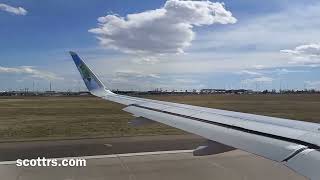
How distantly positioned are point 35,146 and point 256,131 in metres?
11.0

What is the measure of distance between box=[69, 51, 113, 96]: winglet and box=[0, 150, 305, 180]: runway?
4151 millimetres

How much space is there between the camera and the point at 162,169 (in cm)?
1035

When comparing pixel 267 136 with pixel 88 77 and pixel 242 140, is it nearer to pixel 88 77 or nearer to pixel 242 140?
pixel 242 140

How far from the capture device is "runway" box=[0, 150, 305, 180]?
950cm

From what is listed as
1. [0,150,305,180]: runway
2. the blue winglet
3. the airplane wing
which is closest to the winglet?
the blue winglet

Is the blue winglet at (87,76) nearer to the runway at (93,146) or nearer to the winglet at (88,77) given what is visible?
the winglet at (88,77)

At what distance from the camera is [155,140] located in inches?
620

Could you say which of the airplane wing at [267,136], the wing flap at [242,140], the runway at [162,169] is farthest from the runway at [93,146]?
the wing flap at [242,140]

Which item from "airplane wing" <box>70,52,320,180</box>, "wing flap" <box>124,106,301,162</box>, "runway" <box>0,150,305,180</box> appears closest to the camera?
"airplane wing" <box>70,52,320,180</box>

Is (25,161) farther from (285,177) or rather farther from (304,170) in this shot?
(304,170)

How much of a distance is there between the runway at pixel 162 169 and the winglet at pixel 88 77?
13.6 ft

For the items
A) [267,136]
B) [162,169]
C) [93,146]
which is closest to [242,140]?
[267,136]

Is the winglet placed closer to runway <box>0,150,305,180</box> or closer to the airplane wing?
runway <box>0,150,305,180</box>

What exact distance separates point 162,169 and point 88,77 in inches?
262
